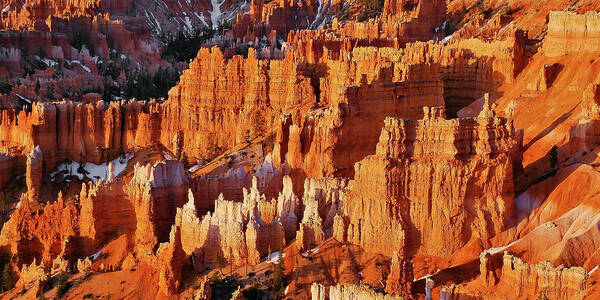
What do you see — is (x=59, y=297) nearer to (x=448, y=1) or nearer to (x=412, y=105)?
(x=412, y=105)

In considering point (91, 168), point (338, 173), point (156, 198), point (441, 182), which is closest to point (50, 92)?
point (91, 168)

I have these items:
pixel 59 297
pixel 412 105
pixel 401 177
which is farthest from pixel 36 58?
pixel 401 177

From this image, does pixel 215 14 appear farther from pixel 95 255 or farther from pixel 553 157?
pixel 553 157

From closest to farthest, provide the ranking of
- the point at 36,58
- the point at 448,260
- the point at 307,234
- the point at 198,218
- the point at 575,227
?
the point at 575,227 → the point at 448,260 → the point at 307,234 → the point at 198,218 → the point at 36,58

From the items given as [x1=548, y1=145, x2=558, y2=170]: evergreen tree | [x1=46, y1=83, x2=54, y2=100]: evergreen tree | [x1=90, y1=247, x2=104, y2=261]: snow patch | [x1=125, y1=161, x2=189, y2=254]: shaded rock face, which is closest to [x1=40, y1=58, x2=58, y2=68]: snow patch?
[x1=46, y1=83, x2=54, y2=100]: evergreen tree

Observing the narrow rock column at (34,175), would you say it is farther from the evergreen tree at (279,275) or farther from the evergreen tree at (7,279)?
the evergreen tree at (279,275)

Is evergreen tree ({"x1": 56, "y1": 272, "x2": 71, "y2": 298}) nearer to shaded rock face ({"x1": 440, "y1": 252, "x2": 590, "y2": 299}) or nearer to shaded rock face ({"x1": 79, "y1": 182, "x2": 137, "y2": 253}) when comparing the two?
shaded rock face ({"x1": 79, "y1": 182, "x2": 137, "y2": 253})
